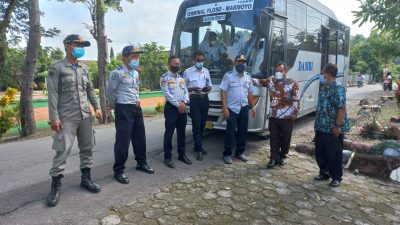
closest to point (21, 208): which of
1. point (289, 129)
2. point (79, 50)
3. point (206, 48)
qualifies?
point (79, 50)

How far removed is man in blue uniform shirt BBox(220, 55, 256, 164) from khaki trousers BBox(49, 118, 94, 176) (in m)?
2.33

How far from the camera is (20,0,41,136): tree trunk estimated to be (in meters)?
9.52

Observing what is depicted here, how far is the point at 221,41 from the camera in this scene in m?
6.49

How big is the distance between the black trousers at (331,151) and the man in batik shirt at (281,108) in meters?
0.64

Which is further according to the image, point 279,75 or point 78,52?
point 279,75

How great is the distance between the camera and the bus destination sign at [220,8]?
6266 mm

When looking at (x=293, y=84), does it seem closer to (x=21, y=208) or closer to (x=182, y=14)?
(x=182, y=14)

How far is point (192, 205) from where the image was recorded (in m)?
3.91

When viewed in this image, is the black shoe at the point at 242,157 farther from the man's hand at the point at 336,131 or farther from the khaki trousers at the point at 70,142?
the khaki trousers at the point at 70,142

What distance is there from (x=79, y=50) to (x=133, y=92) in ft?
3.10

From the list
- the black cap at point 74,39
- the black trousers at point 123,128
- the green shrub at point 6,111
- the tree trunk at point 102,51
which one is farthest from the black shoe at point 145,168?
the tree trunk at point 102,51

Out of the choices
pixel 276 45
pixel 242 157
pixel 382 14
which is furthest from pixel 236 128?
pixel 382 14

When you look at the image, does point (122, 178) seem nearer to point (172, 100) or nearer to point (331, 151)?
point (172, 100)

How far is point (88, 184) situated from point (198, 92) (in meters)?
2.30
